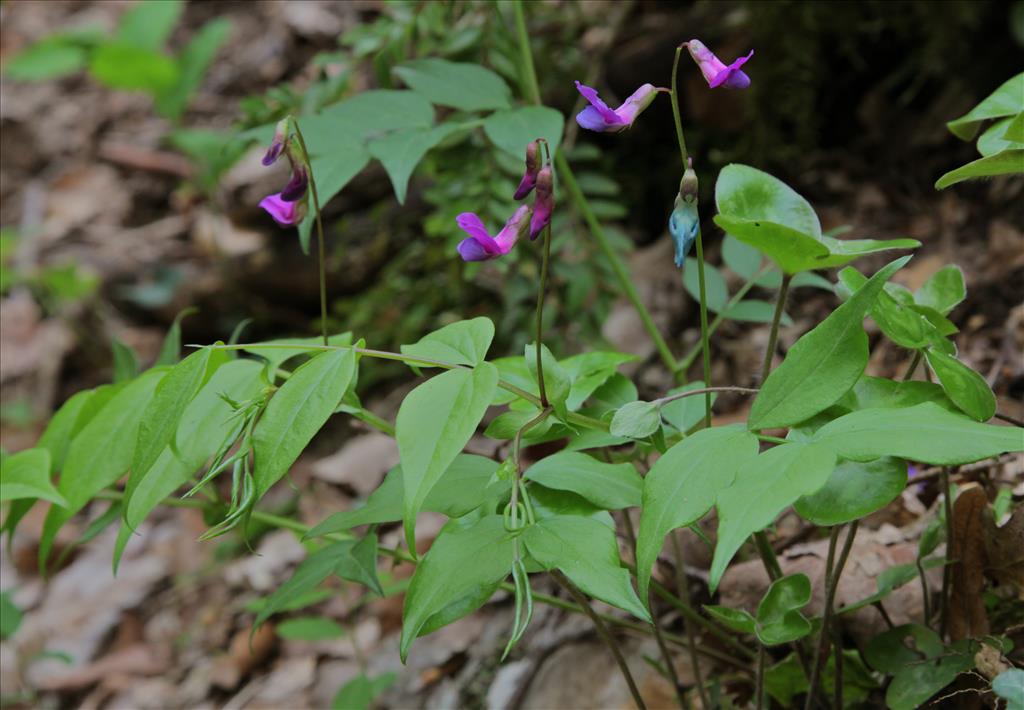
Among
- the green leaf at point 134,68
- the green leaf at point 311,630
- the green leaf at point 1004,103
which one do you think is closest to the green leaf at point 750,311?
the green leaf at point 1004,103

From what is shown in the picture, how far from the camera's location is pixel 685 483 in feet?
2.78

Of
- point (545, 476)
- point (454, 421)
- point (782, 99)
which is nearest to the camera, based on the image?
point (454, 421)

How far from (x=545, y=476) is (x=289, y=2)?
4.25 metres

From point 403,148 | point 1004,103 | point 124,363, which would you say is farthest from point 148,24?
point 1004,103

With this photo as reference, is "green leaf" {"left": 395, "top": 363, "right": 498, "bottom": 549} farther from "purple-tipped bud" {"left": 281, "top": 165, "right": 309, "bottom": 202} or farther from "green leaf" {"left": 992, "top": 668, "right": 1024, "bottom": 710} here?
"green leaf" {"left": 992, "top": 668, "right": 1024, "bottom": 710}

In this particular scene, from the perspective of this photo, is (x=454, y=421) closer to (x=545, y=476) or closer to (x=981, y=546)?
(x=545, y=476)

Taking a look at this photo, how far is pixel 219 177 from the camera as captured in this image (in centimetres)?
377

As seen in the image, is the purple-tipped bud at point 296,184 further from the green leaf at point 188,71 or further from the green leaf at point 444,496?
the green leaf at point 188,71

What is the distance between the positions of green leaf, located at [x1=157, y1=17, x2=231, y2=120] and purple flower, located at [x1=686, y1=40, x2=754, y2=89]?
3.67 metres

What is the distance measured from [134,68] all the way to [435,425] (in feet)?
13.3

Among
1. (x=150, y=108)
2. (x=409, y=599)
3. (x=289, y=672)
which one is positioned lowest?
(x=289, y=672)

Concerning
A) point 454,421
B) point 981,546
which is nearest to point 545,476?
point 454,421

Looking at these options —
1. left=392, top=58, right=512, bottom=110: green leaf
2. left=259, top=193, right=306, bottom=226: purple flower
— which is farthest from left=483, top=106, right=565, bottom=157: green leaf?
left=259, top=193, right=306, bottom=226: purple flower

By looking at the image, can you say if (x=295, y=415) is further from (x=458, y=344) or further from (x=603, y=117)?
(x=603, y=117)
